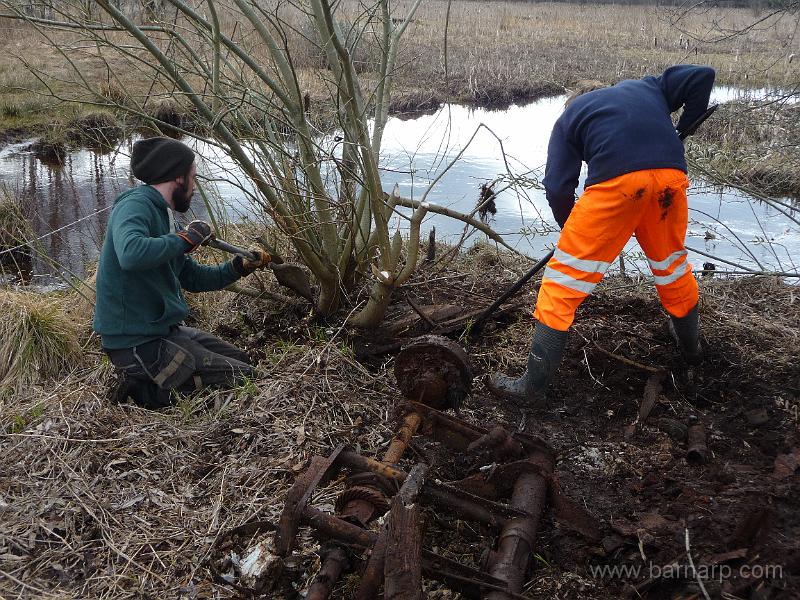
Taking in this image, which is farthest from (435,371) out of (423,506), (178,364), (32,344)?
(32,344)

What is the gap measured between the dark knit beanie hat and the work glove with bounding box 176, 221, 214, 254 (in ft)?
1.09

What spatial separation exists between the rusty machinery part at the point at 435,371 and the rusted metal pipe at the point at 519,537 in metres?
0.61

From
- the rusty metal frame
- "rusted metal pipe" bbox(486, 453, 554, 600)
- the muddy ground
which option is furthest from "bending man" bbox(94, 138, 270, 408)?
"rusted metal pipe" bbox(486, 453, 554, 600)

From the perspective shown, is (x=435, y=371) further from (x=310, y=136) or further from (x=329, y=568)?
(x=310, y=136)

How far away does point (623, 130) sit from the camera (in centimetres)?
343

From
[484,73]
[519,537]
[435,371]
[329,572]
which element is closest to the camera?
[329,572]

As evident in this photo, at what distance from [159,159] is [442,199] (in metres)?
4.63

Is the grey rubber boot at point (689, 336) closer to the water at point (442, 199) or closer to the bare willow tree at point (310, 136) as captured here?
the bare willow tree at point (310, 136)

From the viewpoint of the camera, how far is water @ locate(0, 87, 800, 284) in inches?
273

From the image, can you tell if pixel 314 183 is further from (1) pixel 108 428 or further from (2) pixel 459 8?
(2) pixel 459 8

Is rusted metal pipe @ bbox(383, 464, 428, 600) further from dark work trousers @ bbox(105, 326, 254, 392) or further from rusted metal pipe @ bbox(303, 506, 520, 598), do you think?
dark work trousers @ bbox(105, 326, 254, 392)

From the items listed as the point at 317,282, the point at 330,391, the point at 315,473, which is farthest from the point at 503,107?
the point at 315,473

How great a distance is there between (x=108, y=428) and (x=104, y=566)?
38.6 inches

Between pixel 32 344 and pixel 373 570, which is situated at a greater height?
pixel 373 570
